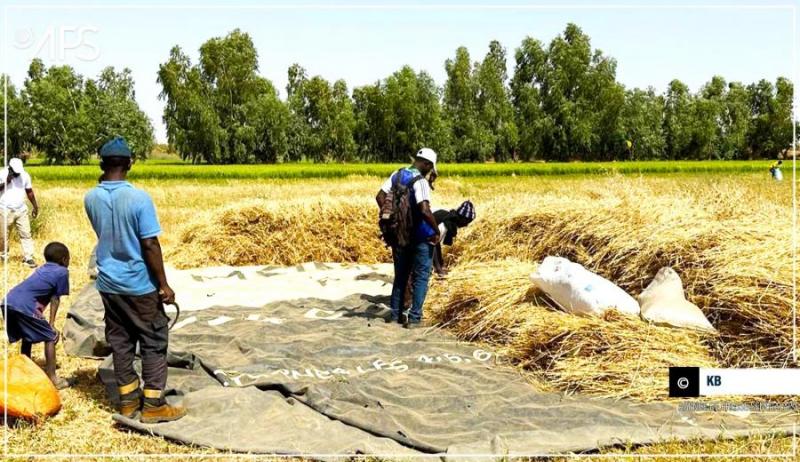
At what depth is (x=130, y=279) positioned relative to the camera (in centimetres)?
409

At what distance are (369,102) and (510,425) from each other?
2090 cm

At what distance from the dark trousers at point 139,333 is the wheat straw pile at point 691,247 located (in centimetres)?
367

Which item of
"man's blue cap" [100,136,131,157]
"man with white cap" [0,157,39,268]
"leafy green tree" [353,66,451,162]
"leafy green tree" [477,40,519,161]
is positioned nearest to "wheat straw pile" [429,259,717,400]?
"man's blue cap" [100,136,131,157]

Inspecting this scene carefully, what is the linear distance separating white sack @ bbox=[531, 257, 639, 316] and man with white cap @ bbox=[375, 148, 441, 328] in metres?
1.04

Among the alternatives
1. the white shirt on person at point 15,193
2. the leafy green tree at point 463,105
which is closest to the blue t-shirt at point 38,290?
the white shirt on person at point 15,193

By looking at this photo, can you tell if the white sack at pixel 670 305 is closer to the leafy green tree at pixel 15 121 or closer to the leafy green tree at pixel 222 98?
the leafy green tree at pixel 222 98

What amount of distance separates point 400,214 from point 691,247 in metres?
2.36

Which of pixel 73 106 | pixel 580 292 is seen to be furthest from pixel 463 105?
pixel 580 292

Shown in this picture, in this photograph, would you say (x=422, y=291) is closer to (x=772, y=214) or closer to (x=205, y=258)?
(x=772, y=214)

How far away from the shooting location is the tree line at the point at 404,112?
2012cm

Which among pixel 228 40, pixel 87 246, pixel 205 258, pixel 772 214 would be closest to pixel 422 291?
pixel 772 214

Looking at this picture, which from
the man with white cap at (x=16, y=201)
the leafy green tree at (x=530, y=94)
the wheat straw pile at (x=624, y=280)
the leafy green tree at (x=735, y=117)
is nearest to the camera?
the wheat straw pile at (x=624, y=280)

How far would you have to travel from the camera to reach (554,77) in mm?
18891

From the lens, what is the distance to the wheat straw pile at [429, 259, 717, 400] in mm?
4832
